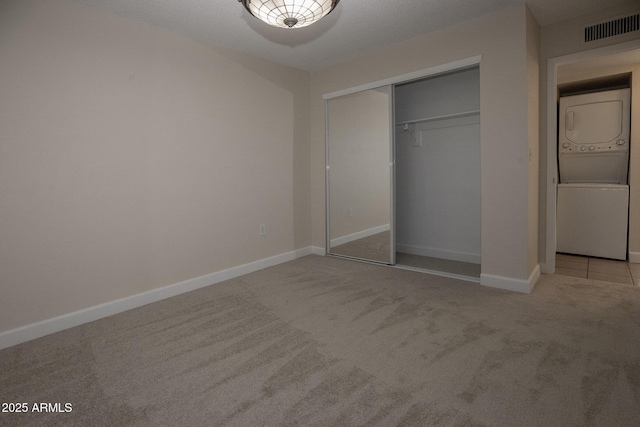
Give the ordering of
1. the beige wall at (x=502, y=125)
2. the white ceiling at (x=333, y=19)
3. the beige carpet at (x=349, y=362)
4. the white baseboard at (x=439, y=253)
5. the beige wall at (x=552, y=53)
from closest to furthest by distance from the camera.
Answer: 1. the beige carpet at (x=349, y=362)
2. the white ceiling at (x=333, y=19)
3. the beige wall at (x=502, y=125)
4. the beige wall at (x=552, y=53)
5. the white baseboard at (x=439, y=253)

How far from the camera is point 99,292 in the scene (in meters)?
2.60

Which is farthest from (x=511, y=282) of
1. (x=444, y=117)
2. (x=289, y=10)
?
(x=289, y=10)

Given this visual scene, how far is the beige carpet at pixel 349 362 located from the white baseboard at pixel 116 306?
8cm

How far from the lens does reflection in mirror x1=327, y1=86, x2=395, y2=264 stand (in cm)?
380

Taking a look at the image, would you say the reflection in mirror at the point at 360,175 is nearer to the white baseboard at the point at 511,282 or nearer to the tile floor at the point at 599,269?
the white baseboard at the point at 511,282

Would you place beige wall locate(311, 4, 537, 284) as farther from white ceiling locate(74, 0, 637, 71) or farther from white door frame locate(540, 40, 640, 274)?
white door frame locate(540, 40, 640, 274)

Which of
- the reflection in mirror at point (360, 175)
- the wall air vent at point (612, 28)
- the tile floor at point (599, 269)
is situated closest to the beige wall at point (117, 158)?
the reflection in mirror at point (360, 175)

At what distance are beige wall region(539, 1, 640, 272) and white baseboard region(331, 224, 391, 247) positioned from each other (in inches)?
62.8

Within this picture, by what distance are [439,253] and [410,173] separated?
113cm

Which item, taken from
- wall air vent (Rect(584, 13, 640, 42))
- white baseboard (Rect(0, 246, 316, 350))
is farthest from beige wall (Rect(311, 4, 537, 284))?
white baseboard (Rect(0, 246, 316, 350))

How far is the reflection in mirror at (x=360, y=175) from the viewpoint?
149 inches

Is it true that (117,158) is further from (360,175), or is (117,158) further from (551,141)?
(551,141)

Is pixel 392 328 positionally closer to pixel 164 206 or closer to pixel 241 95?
pixel 164 206

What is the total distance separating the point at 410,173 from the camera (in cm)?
450
